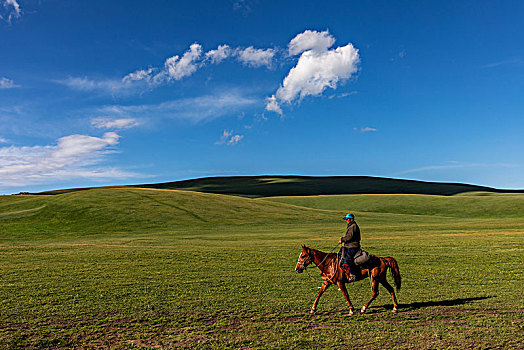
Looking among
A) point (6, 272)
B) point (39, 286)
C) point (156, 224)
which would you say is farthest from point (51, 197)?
point (39, 286)

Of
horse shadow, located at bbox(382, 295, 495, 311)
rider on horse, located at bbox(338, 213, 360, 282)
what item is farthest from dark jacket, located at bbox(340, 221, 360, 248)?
horse shadow, located at bbox(382, 295, 495, 311)

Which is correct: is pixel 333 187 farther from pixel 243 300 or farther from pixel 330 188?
pixel 243 300

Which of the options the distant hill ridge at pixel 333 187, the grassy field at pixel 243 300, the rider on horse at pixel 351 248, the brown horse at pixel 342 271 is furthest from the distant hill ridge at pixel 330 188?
the rider on horse at pixel 351 248

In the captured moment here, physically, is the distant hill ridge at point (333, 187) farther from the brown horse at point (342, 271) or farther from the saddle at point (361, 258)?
the saddle at point (361, 258)

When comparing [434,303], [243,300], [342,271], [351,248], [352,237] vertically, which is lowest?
[243,300]

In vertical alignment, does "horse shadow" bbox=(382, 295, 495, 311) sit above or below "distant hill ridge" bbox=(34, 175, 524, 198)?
below

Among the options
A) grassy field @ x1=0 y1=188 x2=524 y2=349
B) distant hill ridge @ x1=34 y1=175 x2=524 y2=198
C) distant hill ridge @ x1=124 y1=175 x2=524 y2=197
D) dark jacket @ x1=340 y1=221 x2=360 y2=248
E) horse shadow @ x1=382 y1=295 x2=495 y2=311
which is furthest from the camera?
distant hill ridge @ x1=124 y1=175 x2=524 y2=197

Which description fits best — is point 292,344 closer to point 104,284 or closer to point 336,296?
point 336,296

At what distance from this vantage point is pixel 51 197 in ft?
272

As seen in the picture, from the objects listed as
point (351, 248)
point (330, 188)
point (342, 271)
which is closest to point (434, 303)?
point (342, 271)

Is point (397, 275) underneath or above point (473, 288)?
above

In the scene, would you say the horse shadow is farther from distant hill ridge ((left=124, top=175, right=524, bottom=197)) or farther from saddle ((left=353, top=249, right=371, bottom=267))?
distant hill ridge ((left=124, top=175, right=524, bottom=197))

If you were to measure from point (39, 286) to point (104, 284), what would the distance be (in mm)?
3125

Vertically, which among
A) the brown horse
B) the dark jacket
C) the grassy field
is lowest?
the grassy field
